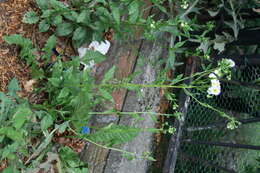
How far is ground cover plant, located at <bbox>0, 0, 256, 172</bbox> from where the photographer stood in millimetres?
1860

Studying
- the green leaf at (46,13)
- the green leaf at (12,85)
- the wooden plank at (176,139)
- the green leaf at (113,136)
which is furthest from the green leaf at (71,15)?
the wooden plank at (176,139)

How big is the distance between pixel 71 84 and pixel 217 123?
118cm

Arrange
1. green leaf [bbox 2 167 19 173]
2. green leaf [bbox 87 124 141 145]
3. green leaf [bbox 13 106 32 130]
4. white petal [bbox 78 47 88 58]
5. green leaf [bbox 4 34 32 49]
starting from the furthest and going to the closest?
white petal [bbox 78 47 88 58] → green leaf [bbox 4 34 32 49] → green leaf [bbox 87 124 141 145] → green leaf [bbox 2 167 19 173] → green leaf [bbox 13 106 32 130]

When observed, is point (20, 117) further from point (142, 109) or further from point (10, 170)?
point (142, 109)

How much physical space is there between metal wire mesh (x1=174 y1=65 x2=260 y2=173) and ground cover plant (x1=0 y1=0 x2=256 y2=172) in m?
0.44

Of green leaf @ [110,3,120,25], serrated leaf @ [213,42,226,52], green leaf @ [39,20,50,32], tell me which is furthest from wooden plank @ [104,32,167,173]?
green leaf @ [39,20,50,32]

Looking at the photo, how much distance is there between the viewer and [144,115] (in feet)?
8.31

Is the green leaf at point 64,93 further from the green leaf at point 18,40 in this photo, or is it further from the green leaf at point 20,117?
the green leaf at point 18,40

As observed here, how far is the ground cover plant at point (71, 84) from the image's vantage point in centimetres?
186

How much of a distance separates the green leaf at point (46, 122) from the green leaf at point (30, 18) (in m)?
0.69

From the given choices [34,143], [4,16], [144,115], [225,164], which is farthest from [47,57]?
[225,164]

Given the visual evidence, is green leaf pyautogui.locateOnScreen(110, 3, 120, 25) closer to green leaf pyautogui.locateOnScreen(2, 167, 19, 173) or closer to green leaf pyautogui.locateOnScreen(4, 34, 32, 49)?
green leaf pyautogui.locateOnScreen(4, 34, 32, 49)

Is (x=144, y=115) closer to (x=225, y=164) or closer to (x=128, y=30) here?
(x=128, y=30)

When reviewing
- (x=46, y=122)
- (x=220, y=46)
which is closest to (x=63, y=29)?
(x=46, y=122)
